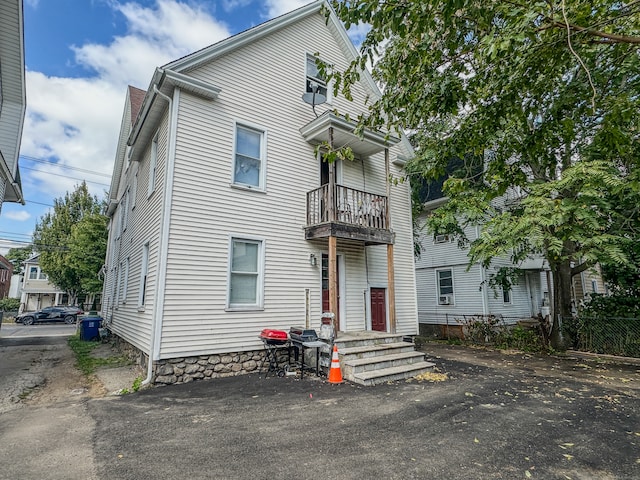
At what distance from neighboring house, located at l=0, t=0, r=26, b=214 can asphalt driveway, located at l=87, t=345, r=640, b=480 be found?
8.13 m

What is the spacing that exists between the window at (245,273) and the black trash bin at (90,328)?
947 centimetres

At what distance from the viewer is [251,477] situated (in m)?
3.00

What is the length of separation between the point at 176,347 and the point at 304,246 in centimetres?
397

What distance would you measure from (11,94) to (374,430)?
13.7 meters

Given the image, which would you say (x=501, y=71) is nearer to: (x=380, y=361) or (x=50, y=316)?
(x=380, y=361)

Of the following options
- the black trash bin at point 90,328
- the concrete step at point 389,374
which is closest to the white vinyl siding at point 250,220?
the concrete step at point 389,374

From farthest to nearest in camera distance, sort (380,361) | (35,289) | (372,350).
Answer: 1. (35,289)
2. (372,350)
3. (380,361)

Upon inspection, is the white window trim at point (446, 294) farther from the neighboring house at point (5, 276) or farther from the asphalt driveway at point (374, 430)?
the neighboring house at point (5, 276)

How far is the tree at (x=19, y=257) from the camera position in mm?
47000

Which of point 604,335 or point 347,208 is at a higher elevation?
point 347,208

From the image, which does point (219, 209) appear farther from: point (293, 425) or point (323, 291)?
point (293, 425)

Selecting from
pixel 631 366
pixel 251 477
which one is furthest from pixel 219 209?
pixel 631 366

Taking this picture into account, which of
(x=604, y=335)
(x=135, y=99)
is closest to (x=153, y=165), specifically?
(x=135, y=99)

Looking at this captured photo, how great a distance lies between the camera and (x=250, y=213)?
26.9 ft
